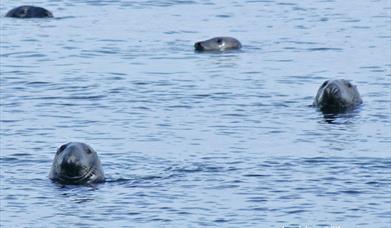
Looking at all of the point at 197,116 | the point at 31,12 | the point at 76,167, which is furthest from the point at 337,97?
the point at 31,12

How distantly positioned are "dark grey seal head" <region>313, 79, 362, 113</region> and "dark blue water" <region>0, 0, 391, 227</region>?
257 millimetres

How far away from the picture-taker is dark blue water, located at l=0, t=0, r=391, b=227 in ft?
78.2

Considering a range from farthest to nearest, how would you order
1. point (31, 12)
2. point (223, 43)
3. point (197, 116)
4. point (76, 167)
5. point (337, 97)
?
1. point (31, 12)
2. point (223, 43)
3. point (337, 97)
4. point (197, 116)
5. point (76, 167)

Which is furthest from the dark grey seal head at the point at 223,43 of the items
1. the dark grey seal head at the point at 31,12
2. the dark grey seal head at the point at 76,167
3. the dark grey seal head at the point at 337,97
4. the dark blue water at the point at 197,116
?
the dark grey seal head at the point at 76,167

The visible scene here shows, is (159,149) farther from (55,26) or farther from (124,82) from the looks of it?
(55,26)

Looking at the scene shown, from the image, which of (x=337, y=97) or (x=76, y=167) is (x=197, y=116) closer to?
(x=337, y=97)

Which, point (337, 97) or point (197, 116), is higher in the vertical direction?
point (337, 97)

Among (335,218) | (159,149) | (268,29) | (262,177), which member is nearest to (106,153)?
(159,149)

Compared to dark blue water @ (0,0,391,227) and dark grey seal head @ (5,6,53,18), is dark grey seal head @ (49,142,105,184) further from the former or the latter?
dark grey seal head @ (5,6,53,18)

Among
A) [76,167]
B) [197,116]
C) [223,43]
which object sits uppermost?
[223,43]

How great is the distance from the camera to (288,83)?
34031mm

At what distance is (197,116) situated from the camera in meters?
30.6

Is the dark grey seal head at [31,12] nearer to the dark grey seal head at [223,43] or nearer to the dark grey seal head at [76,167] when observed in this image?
the dark grey seal head at [223,43]

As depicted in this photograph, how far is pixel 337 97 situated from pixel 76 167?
24.0 feet
